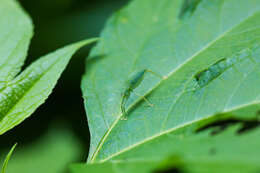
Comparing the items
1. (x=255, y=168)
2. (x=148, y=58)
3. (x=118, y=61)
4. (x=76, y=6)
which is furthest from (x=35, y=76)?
(x=76, y=6)

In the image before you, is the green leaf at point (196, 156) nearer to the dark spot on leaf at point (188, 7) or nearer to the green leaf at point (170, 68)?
the green leaf at point (170, 68)

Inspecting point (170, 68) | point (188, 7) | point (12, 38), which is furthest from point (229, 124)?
point (12, 38)

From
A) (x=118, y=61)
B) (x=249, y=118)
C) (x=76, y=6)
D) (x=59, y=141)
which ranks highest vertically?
(x=76, y=6)

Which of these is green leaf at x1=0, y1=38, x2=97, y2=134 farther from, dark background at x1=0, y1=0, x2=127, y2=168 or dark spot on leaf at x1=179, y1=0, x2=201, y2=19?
dark background at x1=0, y1=0, x2=127, y2=168

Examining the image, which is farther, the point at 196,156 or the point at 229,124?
the point at 229,124

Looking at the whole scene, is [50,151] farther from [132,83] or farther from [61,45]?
[132,83]

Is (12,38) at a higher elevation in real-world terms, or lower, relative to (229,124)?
higher

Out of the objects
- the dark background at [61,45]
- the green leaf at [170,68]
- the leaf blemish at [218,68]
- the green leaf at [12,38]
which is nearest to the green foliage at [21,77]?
the green leaf at [12,38]

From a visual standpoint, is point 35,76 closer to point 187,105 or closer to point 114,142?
point 114,142
